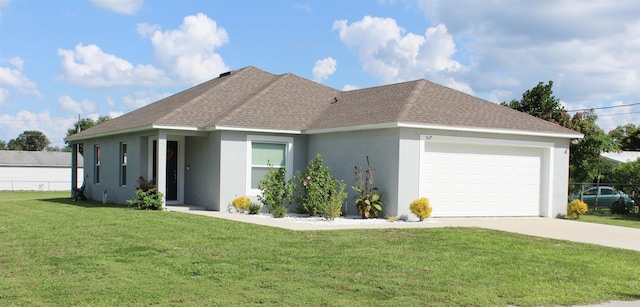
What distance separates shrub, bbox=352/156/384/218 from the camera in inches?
686

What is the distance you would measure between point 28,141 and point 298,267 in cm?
10254

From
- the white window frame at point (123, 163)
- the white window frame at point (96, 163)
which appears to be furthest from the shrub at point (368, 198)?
the white window frame at point (96, 163)

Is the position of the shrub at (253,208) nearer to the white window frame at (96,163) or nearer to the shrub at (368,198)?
the shrub at (368,198)

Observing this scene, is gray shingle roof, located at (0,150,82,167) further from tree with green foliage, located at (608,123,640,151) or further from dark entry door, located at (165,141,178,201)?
tree with green foliage, located at (608,123,640,151)

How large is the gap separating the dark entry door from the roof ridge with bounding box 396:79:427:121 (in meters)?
8.59

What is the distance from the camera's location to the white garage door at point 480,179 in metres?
18.0

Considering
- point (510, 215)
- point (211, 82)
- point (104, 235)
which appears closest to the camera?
point (104, 235)

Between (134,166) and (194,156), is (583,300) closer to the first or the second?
(194,156)

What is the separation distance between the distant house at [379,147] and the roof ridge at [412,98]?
5 cm

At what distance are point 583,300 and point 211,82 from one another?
20806 mm

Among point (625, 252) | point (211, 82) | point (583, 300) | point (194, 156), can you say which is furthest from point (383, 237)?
point (211, 82)

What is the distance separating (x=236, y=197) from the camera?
19.5 meters

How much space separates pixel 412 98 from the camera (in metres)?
19.2

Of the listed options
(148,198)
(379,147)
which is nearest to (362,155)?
(379,147)
